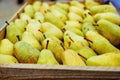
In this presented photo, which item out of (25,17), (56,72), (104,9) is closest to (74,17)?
(104,9)

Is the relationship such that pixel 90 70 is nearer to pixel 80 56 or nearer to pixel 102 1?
pixel 80 56

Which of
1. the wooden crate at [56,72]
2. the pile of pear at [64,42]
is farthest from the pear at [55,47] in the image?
the wooden crate at [56,72]

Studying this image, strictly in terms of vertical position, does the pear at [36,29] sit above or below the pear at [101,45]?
below

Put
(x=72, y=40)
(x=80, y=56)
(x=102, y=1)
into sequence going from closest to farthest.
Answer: (x=80, y=56) < (x=72, y=40) < (x=102, y=1)

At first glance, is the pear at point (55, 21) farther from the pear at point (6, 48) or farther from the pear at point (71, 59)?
the pear at point (71, 59)

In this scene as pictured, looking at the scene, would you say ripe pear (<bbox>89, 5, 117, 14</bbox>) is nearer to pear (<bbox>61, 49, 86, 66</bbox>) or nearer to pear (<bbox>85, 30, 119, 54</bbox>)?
pear (<bbox>85, 30, 119, 54</bbox>)

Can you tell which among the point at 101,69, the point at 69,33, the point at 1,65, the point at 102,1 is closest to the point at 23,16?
the point at 69,33

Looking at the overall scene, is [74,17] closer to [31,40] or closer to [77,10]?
[77,10]
